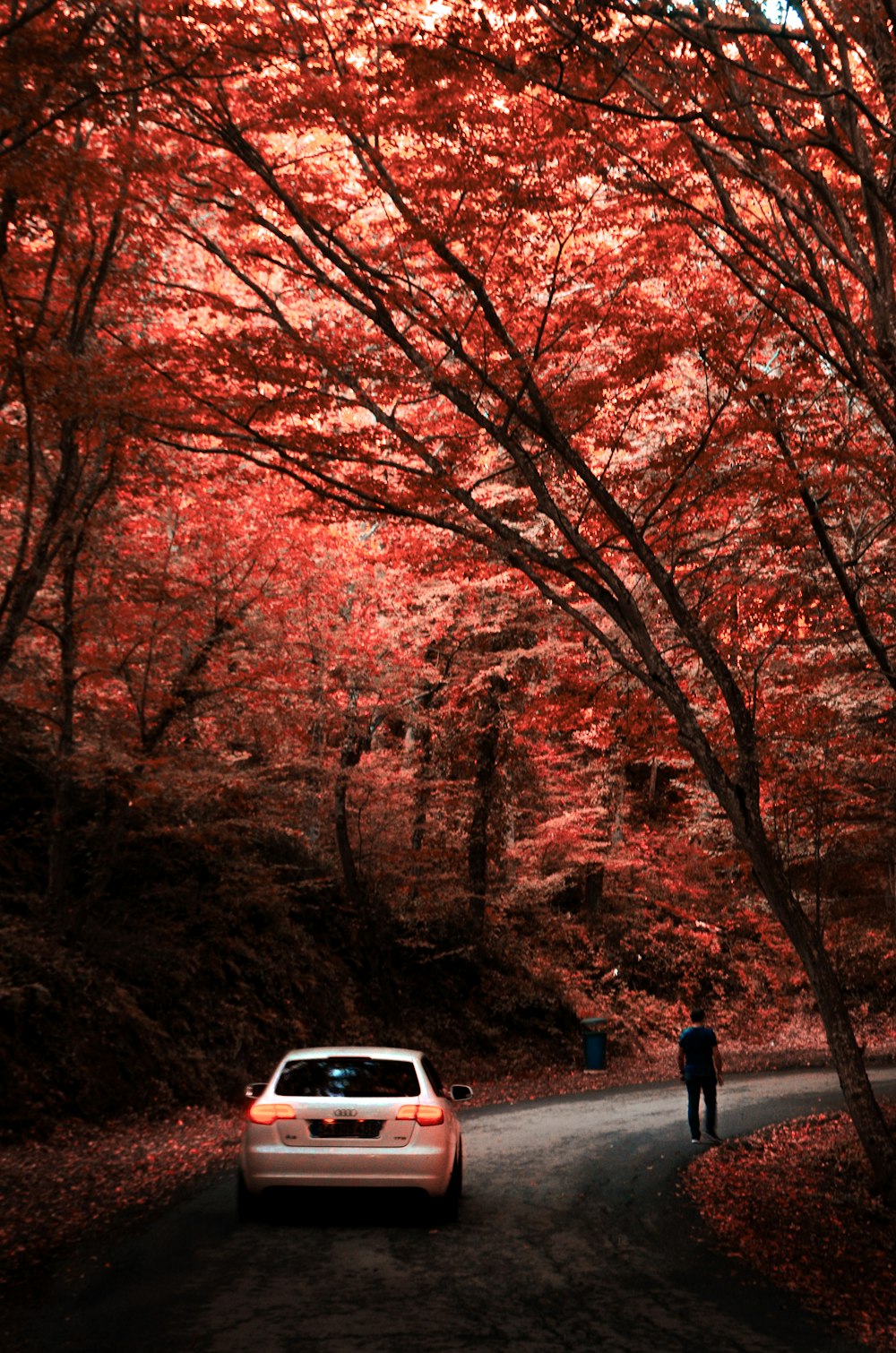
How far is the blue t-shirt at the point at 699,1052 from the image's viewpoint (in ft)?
43.4

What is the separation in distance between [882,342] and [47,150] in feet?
19.6

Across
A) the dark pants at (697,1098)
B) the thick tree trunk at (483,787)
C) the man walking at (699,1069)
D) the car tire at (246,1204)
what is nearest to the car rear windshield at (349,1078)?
the car tire at (246,1204)

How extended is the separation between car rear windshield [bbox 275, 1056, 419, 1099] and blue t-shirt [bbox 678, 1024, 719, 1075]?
557 centimetres

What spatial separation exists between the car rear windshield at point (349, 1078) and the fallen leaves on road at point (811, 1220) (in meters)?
2.60

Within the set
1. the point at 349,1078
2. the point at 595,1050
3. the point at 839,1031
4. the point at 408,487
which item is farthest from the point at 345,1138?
the point at 595,1050

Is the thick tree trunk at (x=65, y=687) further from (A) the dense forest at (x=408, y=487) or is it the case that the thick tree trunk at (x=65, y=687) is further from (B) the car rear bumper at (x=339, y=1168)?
(B) the car rear bumper at (x=339, y=1168)

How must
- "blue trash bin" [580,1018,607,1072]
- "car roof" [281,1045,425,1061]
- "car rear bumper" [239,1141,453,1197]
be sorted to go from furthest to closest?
"blue trash bin" [580,1018,607,1072] < "car roof" [281,1045,425,1061] < "car rear bumper" [239,1141,453,1197]

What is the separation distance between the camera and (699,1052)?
13242 millimetres

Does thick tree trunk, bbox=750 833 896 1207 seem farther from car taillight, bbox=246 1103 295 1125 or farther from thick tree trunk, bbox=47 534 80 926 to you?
thick tree trunk, bbox=47 534 80 926

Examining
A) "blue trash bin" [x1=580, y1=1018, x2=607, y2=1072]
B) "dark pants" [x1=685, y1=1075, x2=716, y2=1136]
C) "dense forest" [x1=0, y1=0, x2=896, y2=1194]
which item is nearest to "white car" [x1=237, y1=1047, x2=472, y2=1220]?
"dense forest" [x1=0, y1=0, x2=896, y2=1194]

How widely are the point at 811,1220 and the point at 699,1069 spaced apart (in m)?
3.98

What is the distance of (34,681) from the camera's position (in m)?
14.7

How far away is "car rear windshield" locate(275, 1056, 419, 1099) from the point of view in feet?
27.6

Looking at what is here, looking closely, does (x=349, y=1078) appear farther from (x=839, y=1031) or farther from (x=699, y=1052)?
(x=699, y=1052)
